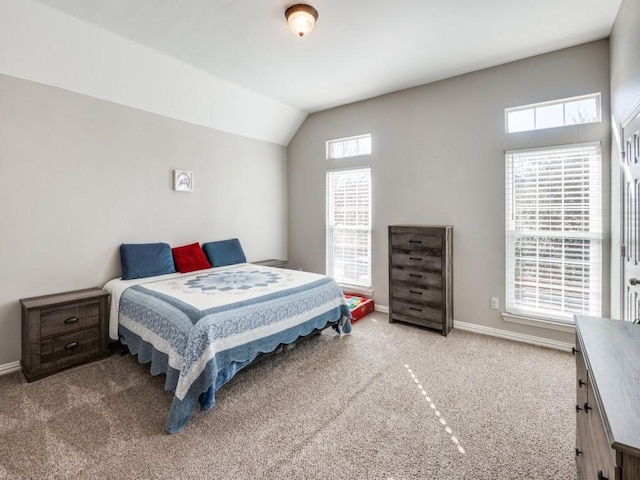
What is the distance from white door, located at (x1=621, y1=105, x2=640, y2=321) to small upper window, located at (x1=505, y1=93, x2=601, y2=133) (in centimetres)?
75

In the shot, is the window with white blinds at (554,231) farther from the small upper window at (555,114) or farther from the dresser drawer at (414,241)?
the dresser drawer at (414,241)

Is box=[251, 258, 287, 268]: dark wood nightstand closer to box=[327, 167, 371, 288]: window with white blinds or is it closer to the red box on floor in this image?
box=[327, 167, 371, 288]: window with white blinds

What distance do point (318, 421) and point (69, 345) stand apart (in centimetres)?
226

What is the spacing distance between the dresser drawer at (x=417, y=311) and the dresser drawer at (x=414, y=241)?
2.14 ft

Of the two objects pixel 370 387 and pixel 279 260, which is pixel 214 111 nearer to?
pixel 279 260

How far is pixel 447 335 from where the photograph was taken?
3.49 meters

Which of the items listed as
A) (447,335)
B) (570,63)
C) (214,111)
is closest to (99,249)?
(214,111)

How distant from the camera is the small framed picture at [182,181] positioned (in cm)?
387

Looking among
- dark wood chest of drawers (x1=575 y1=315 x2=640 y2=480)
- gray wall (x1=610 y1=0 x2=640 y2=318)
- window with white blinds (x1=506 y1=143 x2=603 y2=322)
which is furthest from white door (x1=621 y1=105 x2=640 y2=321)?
dark wood chest of drawers (x1=575 y1=315 x2=640 y2=480)

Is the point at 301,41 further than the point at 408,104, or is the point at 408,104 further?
the point at 408,104

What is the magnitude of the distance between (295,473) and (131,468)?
33.7 inches

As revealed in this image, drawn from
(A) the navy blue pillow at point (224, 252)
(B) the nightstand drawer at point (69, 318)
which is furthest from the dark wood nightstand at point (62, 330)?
(A) the navy blue pillow at point (224, 252)

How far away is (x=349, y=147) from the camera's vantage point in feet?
15.1

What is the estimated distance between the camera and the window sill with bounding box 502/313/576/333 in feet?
9.99
